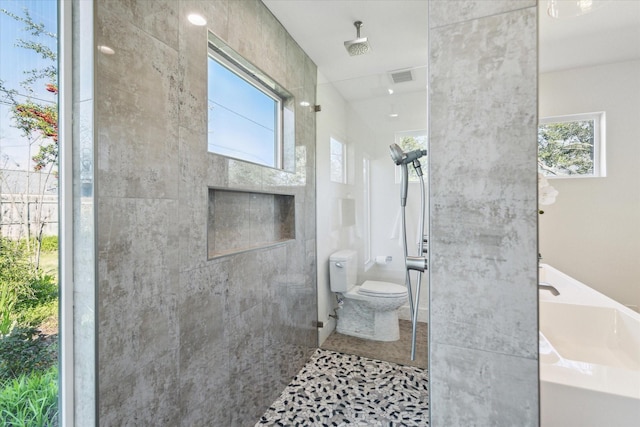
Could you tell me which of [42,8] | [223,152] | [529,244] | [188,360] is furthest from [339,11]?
[188,360]

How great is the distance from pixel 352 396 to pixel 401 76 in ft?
8.05

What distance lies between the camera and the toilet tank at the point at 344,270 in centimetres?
266

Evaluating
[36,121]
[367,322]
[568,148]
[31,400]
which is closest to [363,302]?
[367,322]

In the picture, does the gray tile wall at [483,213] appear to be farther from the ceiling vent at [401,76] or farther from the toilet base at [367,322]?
the toilet base at [367,322]

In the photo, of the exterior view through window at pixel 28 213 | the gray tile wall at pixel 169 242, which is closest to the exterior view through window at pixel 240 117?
the gray tile wall at pixel 169 242

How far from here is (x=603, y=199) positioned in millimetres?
922

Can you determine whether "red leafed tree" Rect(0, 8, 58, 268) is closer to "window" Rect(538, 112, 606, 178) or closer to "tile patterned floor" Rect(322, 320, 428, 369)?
"window" Rect(538, 112, 606, 178)

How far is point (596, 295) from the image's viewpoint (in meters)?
1.03

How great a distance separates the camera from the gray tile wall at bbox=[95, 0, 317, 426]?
1.01 m

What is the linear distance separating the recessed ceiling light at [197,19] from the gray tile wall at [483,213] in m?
1.14

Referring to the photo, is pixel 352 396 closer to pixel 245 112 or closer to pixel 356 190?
pixel 356 190

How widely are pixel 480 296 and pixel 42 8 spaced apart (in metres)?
1.62

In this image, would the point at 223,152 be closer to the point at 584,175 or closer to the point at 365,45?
the point at 365,45

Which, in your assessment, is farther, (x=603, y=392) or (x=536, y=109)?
(x=603, y=392)
